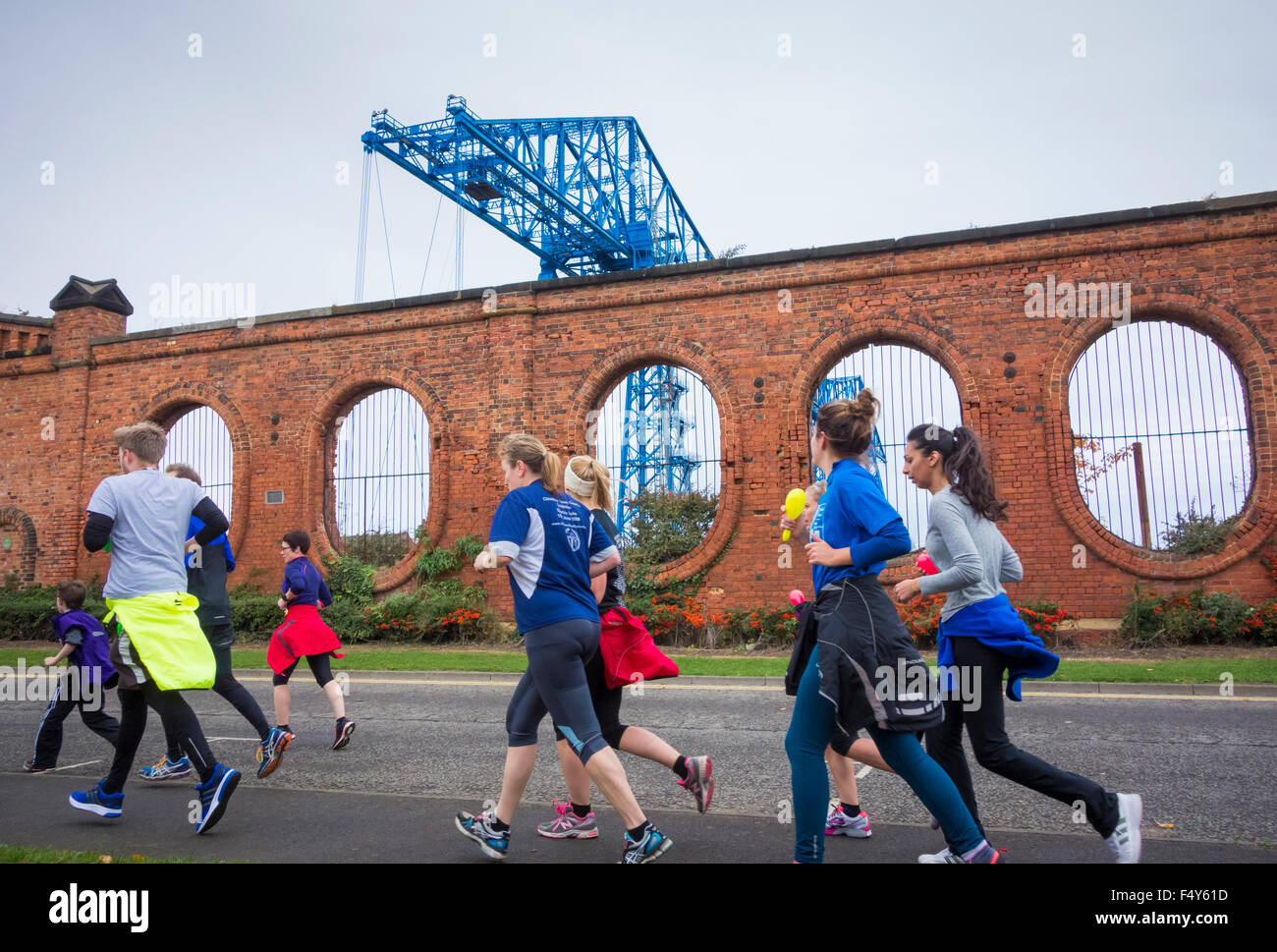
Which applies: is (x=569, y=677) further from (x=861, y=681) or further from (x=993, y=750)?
(x=993, y=750)

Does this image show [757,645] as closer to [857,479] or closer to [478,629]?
[478,629]

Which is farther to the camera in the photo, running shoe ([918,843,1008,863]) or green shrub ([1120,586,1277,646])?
green shrub ([1120,586,1277,646])

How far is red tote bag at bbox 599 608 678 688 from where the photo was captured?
4184mm

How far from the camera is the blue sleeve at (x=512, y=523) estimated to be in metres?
3.90

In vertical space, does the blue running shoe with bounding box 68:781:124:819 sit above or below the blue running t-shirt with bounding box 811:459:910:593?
below

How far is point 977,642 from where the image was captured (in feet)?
12.3

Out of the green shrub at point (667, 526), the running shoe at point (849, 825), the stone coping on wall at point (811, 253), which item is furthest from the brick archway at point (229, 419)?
the running shoe at point (849, 825)

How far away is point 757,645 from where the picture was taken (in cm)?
1350

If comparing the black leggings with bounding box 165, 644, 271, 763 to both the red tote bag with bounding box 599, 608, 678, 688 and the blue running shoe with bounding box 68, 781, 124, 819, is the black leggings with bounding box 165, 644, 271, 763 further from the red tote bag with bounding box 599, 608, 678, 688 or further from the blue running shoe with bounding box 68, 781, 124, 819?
the red tote bag with bounding box 599, 608, 678, 688

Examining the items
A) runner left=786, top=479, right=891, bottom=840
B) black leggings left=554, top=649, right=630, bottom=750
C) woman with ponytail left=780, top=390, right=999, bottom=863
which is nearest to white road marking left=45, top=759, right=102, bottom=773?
black leggings left=554, top=649, right=630, bottom=750

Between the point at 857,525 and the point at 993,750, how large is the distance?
1.12 m

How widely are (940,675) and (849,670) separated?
58 centimetres

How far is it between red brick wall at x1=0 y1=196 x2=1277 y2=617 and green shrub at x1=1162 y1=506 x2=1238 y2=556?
299 millimetres
